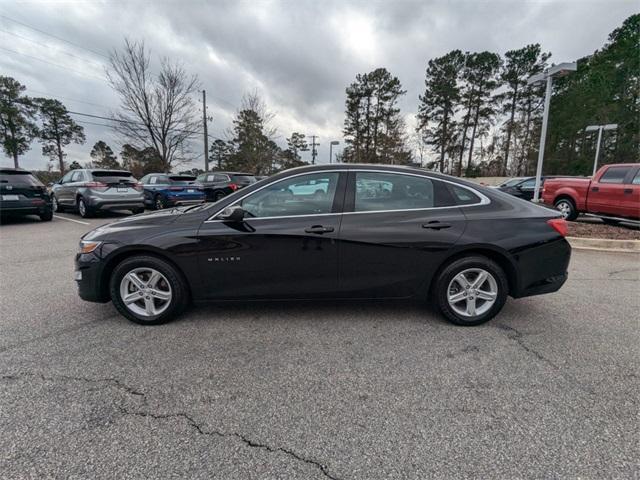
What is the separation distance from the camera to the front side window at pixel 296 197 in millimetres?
3121

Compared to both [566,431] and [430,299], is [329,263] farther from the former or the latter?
[566,431]

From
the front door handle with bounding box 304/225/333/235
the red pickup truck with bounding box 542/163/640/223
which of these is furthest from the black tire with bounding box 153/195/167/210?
the red pickup truck with bounding box 542/163/640/223

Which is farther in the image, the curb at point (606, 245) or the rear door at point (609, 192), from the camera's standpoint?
the rear door at point (609, 192)

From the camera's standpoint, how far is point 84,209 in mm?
10367

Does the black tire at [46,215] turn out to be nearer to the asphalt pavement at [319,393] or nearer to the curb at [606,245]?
the asphalt pavement at [319,393]

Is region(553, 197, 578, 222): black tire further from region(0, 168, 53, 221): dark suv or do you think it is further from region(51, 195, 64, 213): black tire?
region(51, 195, 64, 213): black tire

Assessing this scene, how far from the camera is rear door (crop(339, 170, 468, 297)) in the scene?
10.00 ft

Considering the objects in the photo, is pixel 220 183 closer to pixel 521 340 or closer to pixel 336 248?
pixel 336 248

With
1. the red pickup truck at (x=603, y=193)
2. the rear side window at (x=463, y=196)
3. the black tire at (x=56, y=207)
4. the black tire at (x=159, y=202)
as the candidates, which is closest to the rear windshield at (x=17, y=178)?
the black tire at (x=56, y=207)

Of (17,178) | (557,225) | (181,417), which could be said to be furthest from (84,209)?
(557,225)

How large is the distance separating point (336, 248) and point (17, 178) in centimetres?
1057

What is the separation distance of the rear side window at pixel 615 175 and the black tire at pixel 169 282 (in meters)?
10.3

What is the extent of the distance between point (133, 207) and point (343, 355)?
33.2 ft

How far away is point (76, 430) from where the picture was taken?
1867mm
